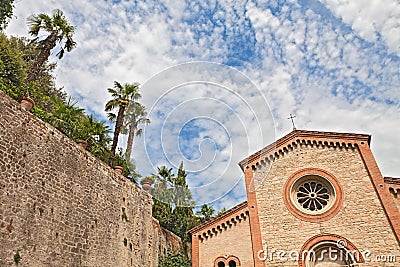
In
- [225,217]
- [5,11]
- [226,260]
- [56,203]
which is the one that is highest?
[5,11]

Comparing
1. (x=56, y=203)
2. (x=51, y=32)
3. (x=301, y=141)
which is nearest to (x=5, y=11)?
(x=51, y=32)

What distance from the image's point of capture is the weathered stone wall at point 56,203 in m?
9.41

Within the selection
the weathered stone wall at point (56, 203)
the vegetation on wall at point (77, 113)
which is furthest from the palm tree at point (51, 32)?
the weathered stone wall at point (56, 203)

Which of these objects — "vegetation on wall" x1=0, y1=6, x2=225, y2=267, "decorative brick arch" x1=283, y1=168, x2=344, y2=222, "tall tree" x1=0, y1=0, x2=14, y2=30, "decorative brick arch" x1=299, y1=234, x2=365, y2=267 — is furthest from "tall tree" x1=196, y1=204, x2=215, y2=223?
"tall tree" x1=0, y1=0, x2=14, y2=30

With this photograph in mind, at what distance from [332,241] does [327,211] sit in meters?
1.59

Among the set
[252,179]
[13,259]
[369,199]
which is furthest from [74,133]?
[369,199]

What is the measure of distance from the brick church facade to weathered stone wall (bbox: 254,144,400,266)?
4cm

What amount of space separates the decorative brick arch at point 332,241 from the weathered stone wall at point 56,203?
900 cm

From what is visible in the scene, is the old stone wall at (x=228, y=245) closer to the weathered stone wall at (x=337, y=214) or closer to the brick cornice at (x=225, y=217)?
the brick cornice at (x=225, y=217)

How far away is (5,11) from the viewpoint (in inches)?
784

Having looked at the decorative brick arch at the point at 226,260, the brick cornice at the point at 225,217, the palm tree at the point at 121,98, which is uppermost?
the palm tree at the point at 121,98

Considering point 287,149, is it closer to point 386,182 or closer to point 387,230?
point 386,182

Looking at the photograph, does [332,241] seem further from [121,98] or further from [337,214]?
[121,98]

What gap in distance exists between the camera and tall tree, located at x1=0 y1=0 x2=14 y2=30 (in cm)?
1952
